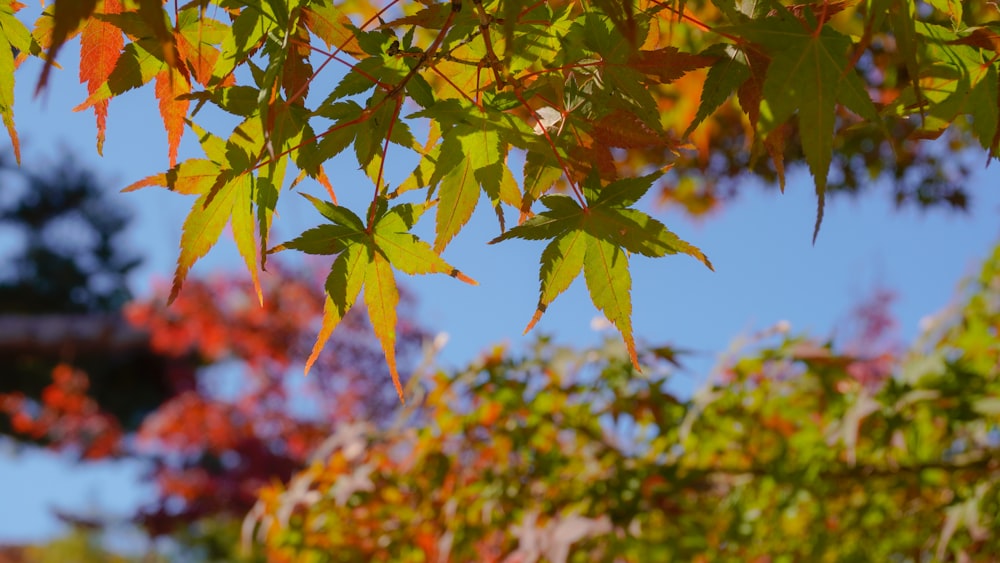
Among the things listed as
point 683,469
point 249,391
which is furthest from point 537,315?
point 249,391

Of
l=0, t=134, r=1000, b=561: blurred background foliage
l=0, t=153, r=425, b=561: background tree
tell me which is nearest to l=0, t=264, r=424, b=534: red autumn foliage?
l=0, t=153, r=425, b=561: background tree

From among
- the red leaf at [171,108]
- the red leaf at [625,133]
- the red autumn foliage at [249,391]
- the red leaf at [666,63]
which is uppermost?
the red autumn foliage at [249,391]

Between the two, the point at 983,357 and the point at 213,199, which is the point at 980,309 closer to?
the point at 983,357

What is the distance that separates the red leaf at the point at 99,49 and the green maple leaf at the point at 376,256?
0.70 feet

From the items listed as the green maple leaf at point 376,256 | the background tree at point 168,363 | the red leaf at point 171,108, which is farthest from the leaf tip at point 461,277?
the background tree at point 168,363

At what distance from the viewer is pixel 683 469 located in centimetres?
161

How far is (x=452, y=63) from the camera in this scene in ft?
2.31

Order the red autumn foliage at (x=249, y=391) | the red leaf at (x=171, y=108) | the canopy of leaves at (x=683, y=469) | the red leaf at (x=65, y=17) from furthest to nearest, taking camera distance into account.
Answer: the red autumn foliage at (x=249, y=391), the canopy of leaves at (x=683, y=469), the red leaf at (x=171, y=108), the red leaf at (x=65, y=17)

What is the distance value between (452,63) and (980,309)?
1.51 m

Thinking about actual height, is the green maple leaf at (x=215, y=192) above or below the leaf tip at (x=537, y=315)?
above

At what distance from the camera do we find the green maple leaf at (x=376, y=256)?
26.6 inches

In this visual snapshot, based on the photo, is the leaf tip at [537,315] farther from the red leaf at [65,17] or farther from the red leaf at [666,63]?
the red leaf at [65,17]

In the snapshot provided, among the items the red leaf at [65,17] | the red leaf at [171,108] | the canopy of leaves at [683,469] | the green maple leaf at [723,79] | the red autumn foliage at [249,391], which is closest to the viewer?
the red leaf at [65,17]

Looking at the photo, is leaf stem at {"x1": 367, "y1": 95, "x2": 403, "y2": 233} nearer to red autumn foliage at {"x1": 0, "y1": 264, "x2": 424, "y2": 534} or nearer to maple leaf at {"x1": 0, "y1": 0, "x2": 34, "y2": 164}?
maple leaf at {"x1": 0, "y1": 0, "x2": 34, "y2": 164}
